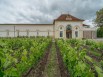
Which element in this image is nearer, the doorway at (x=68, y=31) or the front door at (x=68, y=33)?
the doorway at (x=68, y=31)

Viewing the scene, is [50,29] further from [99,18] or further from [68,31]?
[99,18]

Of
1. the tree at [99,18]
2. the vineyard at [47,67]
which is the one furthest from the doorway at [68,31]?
the vineyard at [47,67]

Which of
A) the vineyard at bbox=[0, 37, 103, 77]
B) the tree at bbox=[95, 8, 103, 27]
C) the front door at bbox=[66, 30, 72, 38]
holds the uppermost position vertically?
the tree at bbox=[95, 8, 103, 27]

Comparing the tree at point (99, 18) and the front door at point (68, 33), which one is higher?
the tree at point (99, 18)

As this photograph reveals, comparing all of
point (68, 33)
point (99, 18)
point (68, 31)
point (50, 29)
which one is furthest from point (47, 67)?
point (68, 33)

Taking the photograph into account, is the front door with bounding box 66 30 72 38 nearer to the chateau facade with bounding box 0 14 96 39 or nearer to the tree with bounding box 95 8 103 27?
the chateau facade with bounding box 0 14 96 39

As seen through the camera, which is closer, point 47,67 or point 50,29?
point 47,67

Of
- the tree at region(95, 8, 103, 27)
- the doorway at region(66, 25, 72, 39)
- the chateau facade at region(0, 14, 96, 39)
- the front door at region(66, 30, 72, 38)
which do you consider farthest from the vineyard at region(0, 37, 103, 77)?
the front door at region(66, 30, 72, 38)

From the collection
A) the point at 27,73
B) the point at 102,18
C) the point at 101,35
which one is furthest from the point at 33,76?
the point at 101,35

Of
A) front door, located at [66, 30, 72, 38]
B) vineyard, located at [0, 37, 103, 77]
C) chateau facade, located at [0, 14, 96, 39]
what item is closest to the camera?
vineyard, located at [0, 37, 103, 77]

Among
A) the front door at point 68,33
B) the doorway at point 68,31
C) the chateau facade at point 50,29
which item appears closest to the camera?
the chateau facade at point 50,29

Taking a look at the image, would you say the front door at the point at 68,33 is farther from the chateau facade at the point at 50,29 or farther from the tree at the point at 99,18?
the tree at the point at 99,18

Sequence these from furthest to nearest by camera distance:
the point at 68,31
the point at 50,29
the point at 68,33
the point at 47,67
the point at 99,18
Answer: the point at 68,33
the point at 68,31
the point at 50,29
the point at 99,18
the point at 47,67

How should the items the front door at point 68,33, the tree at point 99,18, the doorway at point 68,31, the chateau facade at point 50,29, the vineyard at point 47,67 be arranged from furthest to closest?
1. the front door at point 68,33
2. the doorway at point 68,31
3. the chateau facade at point 50,29
4. the tree at point 99,18
5. the vineyard at point 47,67
